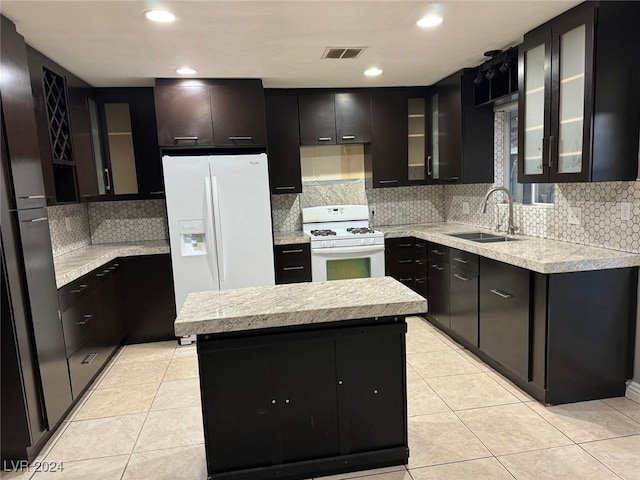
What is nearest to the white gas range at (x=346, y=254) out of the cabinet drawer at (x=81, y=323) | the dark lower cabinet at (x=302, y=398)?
the cabinet drawer at (x=81, y=323)

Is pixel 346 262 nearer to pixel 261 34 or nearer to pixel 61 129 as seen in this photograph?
pixel 261 34

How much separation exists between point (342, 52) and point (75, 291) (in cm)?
259

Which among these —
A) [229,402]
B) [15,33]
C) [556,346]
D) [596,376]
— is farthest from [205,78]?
[596,376]

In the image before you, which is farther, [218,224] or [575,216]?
[218,224]

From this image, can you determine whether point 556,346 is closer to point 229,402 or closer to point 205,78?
point 229,402

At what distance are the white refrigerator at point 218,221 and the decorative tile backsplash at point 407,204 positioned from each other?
5.15 ft

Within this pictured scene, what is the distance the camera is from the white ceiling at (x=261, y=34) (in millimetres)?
2277

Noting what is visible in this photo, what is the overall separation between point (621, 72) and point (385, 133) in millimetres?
2307

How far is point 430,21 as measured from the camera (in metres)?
2.58

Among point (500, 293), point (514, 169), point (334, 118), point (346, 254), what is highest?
point (334, 118)

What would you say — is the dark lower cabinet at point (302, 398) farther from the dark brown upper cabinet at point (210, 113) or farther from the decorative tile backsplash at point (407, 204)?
the decorative tile backsplash at point (407, 204)

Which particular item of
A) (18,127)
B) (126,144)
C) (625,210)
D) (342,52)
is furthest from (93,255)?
(625,210)

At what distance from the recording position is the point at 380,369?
1979 mm

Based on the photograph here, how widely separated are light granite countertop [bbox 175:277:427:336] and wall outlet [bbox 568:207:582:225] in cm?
169
